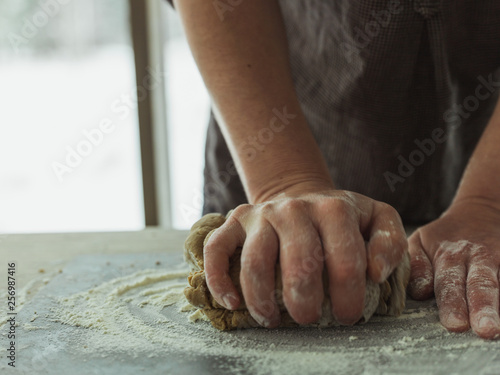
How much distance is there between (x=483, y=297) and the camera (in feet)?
2.79

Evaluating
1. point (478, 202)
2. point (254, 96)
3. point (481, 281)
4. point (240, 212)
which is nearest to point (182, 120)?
point (254, 96)

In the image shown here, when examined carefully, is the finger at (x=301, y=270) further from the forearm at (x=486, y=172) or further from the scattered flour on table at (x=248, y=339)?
the forearm at (x=486, y=172)

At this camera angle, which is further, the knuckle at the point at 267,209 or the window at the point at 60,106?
the window at the point at 60,106

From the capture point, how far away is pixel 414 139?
4.76ft

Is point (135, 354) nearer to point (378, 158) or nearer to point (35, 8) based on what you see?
point (378, 158)

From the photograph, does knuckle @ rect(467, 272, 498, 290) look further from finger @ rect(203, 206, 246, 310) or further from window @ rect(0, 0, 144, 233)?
window @ rect(0, 0, 144, 233)

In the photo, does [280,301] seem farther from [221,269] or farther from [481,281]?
[481,281]

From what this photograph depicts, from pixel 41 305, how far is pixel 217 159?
30.0 inches

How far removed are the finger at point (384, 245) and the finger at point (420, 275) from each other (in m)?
0.16

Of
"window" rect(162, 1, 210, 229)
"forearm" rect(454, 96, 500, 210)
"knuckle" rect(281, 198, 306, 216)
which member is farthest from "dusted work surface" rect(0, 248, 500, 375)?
"window" rect(162, 1, 210, 229)

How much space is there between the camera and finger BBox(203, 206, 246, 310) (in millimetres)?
814

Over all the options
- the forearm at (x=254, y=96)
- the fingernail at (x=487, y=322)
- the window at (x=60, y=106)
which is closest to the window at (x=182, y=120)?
the window at (x=60, y=106)

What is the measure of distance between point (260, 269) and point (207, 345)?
16cm

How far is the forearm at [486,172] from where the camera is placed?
112cm
